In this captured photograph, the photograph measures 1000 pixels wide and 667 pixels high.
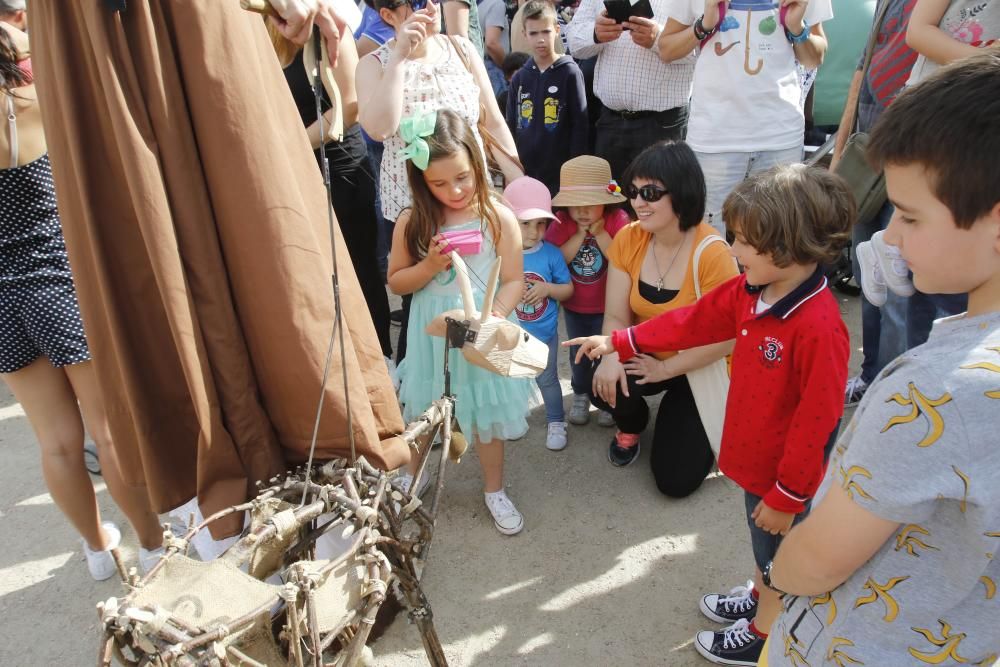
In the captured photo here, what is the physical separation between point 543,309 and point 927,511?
2.02 m

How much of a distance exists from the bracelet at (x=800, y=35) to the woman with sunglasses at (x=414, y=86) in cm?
133

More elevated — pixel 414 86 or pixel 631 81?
pixel 414 86

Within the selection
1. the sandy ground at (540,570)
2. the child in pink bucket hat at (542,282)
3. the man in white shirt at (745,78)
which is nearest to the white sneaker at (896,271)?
the sandy ground at (540,570)

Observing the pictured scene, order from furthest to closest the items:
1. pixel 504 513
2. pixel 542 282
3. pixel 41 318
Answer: pixel 542 282 → pixel 504 513 → pixel 41 318

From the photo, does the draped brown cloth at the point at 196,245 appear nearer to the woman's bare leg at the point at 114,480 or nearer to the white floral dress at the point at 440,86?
the woman's bare leg at the point at 114,480

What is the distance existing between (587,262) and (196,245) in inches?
78.6

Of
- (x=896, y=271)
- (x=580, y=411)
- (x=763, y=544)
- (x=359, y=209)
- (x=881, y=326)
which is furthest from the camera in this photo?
(x=359, y=209)

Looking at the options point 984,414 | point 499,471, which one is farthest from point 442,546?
point 984,414

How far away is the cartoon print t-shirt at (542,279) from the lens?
Answer: 109 inches

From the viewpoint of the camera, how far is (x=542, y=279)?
2799 millimetres

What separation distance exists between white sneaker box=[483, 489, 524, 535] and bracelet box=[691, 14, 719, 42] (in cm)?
219

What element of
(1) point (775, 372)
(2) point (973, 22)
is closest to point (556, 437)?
(1) point (775, 372)

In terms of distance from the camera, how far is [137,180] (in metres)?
1.11

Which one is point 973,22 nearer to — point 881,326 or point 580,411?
point 881,326
